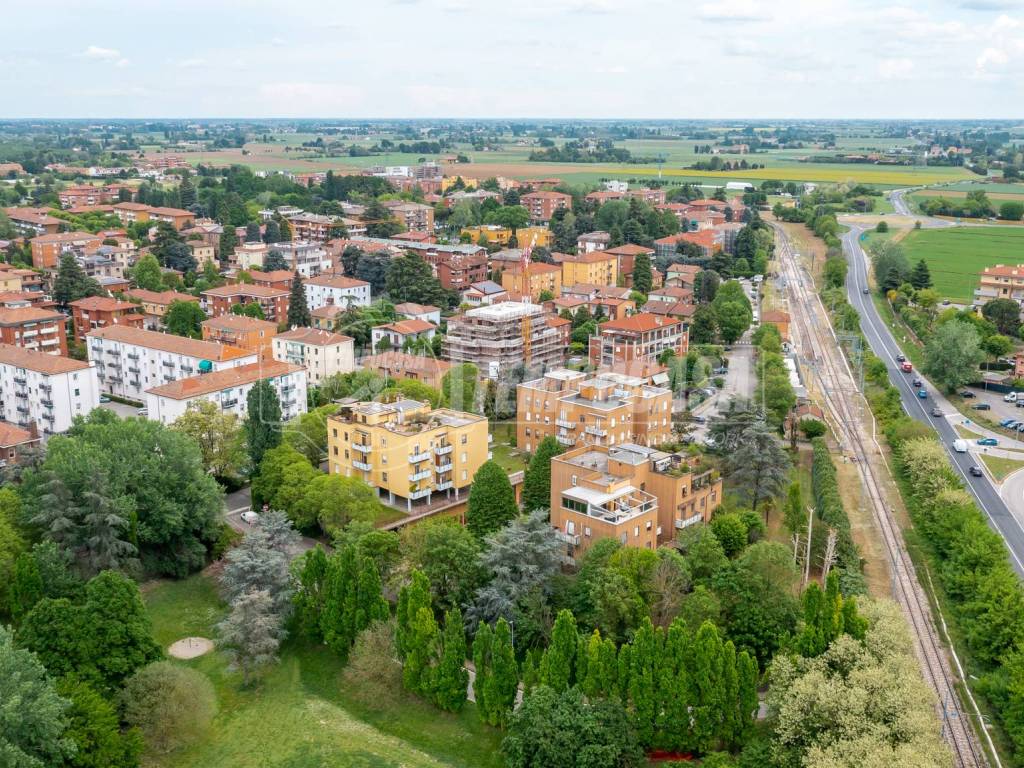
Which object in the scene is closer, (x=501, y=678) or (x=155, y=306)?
(x=501, y=678)

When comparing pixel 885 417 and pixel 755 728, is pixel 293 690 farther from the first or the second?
pixel 885 417

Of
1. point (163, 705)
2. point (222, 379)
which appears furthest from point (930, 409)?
point (163, 705)

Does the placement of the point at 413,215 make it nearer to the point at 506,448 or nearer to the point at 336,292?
the point at 336,292

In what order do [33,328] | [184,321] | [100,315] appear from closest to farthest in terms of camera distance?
[33,328] → [100,315] → [184,321]

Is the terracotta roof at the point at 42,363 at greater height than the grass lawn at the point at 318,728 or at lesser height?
greater

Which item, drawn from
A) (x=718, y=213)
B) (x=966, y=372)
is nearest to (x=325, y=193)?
(x=718, y=213)

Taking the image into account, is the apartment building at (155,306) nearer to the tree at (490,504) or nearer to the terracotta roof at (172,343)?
the terracotta roof at (172,343)

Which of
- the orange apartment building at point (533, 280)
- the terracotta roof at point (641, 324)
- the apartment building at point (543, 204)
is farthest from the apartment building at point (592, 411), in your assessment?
the apartment building at point (543, 204)
